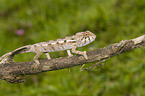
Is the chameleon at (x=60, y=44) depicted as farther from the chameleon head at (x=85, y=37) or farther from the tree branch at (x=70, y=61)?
the tree branch at (x=70, y=61)

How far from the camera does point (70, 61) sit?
1860 millimetres

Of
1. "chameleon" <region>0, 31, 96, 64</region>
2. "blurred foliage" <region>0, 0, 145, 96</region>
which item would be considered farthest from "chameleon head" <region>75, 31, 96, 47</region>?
"blurred foliage" <region>0, 0, 145, 96</region>

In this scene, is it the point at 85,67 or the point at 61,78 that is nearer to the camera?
the point at 85,67

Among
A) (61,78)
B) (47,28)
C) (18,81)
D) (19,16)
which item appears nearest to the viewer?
(18,81)

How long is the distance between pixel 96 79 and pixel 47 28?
207 centimetres

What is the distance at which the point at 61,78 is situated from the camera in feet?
12.4

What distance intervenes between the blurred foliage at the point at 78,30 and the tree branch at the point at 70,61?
0.81 feet

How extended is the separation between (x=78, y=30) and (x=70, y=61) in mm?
2836

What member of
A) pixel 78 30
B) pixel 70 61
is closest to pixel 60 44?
pixel 70 61

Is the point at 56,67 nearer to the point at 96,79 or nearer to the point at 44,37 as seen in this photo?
the point at 96,79

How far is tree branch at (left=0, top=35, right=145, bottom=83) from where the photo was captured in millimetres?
1844

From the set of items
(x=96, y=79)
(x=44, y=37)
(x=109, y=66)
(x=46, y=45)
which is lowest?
(x=46, y=45)

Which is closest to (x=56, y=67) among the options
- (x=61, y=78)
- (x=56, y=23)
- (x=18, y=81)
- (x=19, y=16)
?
(x=18, y=81)

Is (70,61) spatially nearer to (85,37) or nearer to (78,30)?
(85,37)
